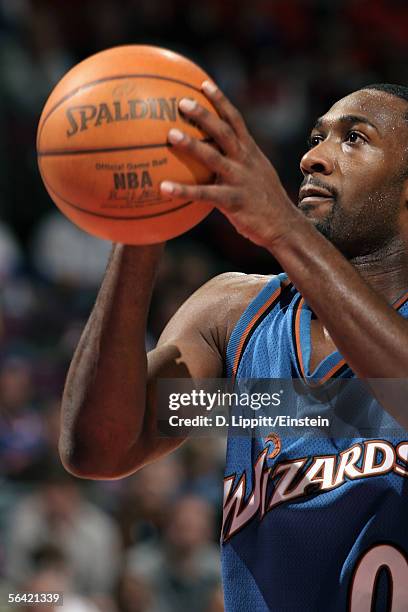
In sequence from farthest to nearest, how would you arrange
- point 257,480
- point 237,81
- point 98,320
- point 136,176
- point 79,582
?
1. point 237,81
2. point 79,582
3. point 257,480
4. point 98,320
5. point 136,176

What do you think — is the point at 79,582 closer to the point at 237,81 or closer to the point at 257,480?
the point at 257,480

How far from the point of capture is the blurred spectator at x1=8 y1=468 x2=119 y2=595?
6.26 meters

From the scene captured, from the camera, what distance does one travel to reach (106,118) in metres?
2.44

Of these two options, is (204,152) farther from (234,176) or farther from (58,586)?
(58,586)

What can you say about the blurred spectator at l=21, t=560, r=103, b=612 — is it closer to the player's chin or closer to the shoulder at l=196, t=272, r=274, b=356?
the shoulder at l=196, t=272, r=274, b=356

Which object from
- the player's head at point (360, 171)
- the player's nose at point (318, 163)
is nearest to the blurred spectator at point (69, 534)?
the player's head at point (360, 171)

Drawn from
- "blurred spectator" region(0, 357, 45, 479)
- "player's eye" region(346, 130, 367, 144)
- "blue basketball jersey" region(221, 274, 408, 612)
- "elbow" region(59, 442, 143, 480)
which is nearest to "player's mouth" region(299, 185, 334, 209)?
"player's eye" region(346, 130, 367, 144)

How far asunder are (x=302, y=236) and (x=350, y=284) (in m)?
0.17

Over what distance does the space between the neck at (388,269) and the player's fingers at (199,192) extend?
114 cm

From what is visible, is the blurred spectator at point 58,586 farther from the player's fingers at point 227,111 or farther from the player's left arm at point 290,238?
the player's fingers at point 227,111

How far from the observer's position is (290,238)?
2406 millimetres

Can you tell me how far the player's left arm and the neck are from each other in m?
0.82

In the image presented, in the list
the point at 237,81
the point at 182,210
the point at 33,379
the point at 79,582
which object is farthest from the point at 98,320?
the point at 237,81

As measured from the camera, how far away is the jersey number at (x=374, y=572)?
2.90 metres
